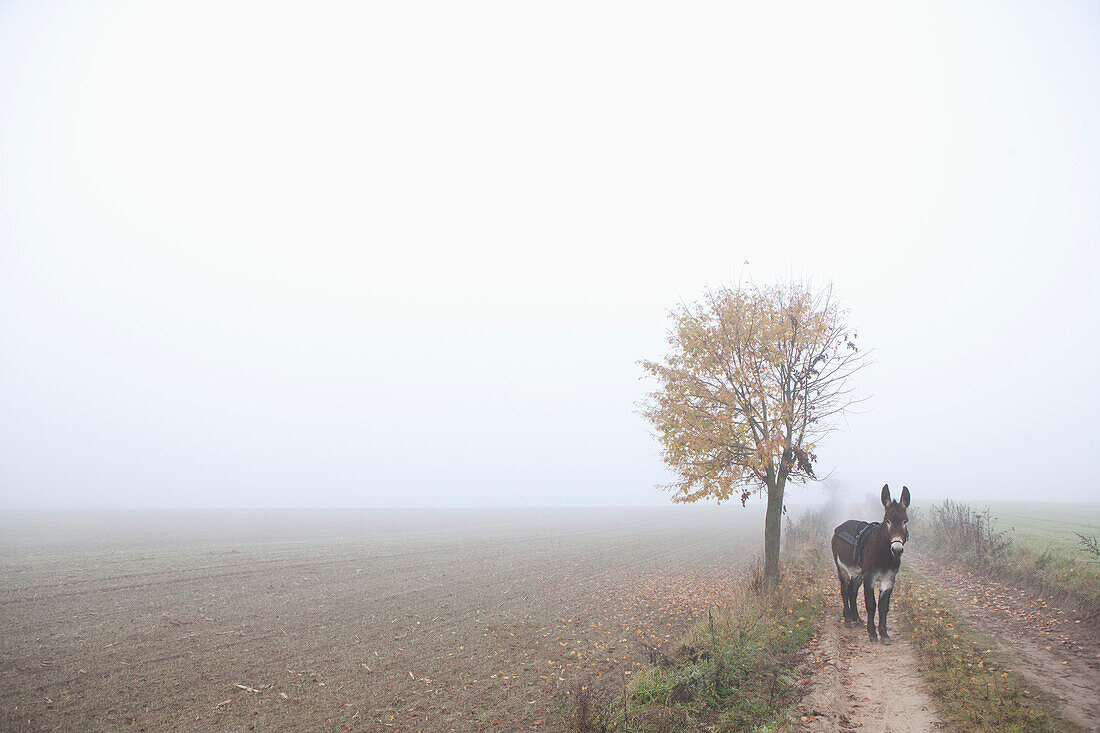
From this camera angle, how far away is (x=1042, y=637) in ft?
32.7

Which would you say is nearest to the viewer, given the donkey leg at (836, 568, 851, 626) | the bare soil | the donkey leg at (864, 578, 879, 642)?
the bare soil

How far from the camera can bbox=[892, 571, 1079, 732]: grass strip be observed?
252 inches

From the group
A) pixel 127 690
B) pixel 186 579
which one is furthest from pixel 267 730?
pixel 186 579

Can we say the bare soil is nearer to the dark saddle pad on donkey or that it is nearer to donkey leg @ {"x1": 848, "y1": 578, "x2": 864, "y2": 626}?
donkey leg @ {"x1": 848, "y1": 578, "x2": 864, "y2": 626}

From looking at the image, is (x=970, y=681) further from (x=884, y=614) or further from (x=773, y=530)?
(x=773, y=530)

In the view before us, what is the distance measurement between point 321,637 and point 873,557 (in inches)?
535

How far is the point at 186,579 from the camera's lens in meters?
21.7

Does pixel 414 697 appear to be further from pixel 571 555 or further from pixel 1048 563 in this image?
pixel 571 555

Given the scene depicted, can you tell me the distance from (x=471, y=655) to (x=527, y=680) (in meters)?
2.21

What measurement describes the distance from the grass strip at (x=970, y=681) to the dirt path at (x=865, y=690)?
0.87ft

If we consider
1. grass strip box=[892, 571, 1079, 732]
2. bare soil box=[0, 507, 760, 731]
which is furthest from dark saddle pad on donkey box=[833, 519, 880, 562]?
bare soil box=[0, 507, 760, 731]

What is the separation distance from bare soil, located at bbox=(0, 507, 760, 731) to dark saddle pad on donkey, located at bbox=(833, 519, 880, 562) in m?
5.00

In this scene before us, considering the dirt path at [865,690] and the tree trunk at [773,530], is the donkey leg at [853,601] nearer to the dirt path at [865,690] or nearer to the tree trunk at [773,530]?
the dirt path at [865,690]

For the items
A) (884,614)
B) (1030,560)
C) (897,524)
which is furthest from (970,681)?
(1030,560)
